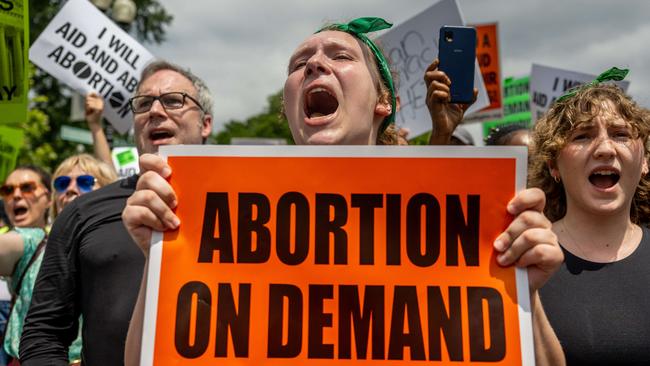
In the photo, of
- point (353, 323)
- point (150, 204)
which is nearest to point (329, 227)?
point (353, 323)

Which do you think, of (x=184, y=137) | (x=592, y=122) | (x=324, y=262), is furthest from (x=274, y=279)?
(x=184, y=137)

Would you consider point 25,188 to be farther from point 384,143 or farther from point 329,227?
point 329,227

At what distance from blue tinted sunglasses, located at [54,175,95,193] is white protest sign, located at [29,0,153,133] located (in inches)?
43.9

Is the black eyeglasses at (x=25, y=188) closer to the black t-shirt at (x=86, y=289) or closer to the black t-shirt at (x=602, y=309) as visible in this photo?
the black t-shirt at (x=86, y=289)

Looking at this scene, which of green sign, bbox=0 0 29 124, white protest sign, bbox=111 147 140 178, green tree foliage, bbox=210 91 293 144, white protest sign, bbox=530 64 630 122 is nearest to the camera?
green sign, bbox=0 0 29 124

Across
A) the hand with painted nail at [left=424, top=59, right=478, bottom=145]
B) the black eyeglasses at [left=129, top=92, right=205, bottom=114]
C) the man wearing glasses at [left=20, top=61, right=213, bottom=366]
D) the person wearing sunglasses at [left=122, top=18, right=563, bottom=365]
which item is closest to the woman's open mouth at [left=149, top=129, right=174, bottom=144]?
the black eyeglasses at [left=129, top=92, right=205, bottom=114]

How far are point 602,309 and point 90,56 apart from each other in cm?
455

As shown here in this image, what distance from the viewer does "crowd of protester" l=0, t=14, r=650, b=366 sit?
1602mm

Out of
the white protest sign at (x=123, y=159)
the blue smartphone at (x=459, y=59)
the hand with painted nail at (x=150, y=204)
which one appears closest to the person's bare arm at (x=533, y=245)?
the blue smartphone at (x=459, y=59)

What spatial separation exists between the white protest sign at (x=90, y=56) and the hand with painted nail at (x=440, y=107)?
394cm

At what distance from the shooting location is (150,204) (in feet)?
5.08

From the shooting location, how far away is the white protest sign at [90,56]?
5.53 meters

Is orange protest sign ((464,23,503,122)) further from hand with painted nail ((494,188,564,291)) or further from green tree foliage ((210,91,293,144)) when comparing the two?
green tree foliage ((210,91,293,144))

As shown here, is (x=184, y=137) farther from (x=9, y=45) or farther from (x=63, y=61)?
(x=63, y=61)
